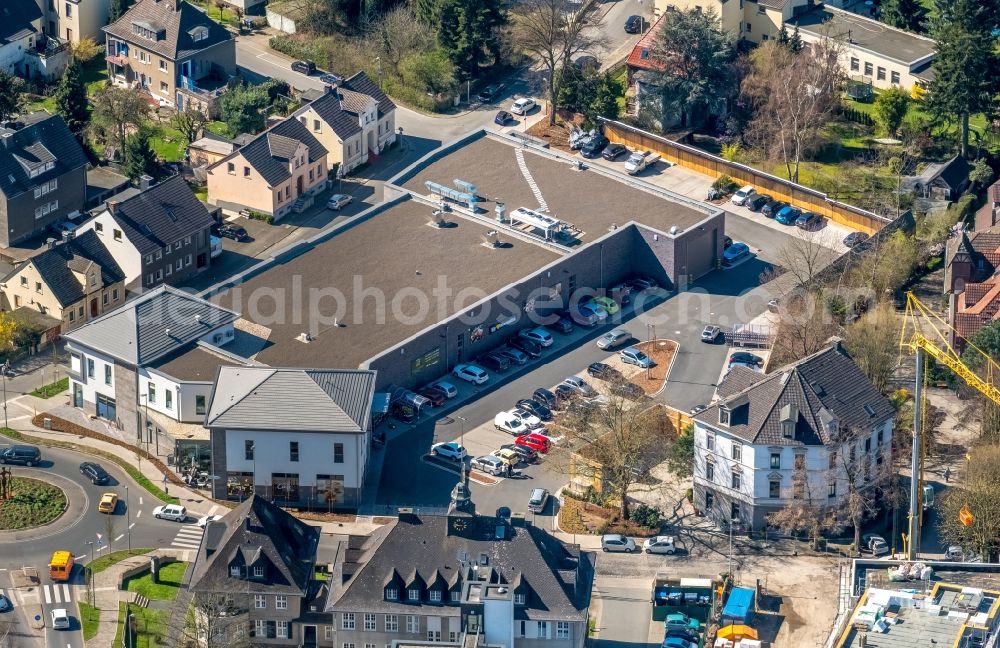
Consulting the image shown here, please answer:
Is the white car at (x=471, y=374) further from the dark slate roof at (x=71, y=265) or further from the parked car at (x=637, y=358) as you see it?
the dark slate roof at (x=71, y=265)

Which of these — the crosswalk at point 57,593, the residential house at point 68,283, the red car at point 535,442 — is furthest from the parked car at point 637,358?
the crosswalk at point 57,593

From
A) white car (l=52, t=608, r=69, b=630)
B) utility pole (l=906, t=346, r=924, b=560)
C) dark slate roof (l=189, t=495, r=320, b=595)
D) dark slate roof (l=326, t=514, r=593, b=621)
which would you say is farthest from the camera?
utility pole (l=906, t=346, r=924, b=560)

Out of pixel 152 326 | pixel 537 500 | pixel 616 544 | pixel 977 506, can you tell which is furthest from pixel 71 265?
pixel 977 506

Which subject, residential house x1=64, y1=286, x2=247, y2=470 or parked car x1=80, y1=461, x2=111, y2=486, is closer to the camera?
parked car x1=80, y1=461, x2=111, y2=486

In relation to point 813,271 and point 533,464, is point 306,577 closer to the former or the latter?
point 533,464

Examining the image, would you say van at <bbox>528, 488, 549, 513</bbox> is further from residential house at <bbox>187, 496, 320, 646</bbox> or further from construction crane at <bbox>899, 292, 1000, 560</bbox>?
construction crane at <bbox>899, 292, 1000, 560</bbox>

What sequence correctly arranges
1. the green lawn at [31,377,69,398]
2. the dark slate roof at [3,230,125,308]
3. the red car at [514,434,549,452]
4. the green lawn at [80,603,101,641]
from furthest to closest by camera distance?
the dark slate roof at [3,230,125,308] → the green lawn at [31,377,69,398] → the red car at [514,434,549,452] → the green lawn at [80,603,101,641]

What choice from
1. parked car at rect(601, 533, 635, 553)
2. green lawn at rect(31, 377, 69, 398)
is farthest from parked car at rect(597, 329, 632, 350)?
green lawn at rect(31, 377, 69, 398)

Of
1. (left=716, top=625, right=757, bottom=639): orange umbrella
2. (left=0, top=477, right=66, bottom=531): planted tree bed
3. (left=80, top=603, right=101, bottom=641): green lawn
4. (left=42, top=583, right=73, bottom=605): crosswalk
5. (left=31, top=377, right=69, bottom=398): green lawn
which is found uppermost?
(left=716, top=625, right=757, bottom=639): orange umbrella
